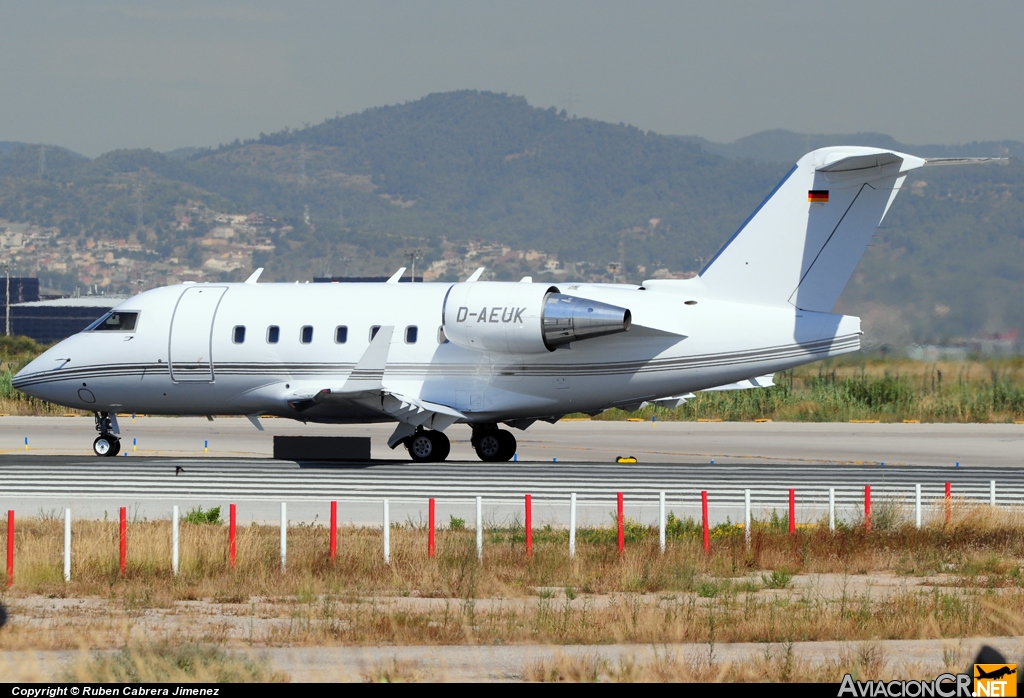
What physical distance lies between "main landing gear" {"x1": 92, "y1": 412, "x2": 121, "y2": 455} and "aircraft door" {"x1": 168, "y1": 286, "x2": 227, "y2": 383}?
2.43m

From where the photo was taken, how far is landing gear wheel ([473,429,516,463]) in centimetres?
3177

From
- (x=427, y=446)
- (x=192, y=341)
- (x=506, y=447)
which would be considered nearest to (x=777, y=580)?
(x=427, y=446)

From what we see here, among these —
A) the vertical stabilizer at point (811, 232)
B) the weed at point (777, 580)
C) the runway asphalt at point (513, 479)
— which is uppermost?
the vertical stabilizer at point (811, 232)

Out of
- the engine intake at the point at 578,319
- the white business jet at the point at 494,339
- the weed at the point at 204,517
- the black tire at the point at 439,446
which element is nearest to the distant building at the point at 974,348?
the white business jet at the point at 494,339

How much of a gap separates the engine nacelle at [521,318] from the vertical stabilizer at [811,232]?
3.06m

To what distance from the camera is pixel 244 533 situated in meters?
20.2

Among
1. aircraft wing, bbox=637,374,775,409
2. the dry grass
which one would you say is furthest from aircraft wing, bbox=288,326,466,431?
the dry grass

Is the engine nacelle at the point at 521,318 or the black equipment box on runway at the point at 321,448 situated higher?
the engine nacelle at the point at 521,318

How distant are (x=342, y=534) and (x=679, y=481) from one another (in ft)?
28.2

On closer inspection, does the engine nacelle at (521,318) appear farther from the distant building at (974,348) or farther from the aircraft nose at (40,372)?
the distant building at (974,348)

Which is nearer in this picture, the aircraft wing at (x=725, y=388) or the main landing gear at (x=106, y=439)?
the aircraft wing at (x=725, y=388)

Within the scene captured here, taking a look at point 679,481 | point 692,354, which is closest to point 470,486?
point 679,481

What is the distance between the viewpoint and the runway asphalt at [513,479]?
23.9 meters

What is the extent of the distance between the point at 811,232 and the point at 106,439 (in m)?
17.7
